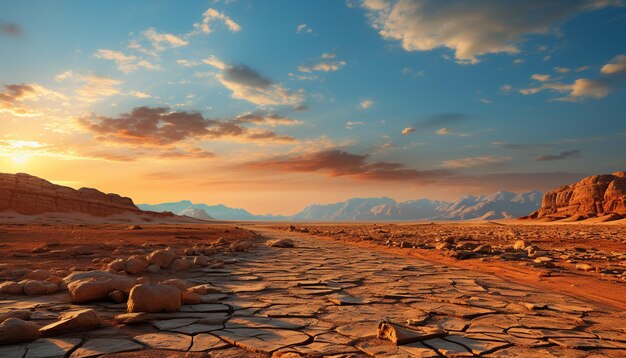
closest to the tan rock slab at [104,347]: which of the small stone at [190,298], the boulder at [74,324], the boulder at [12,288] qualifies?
the boulder at [74,324]

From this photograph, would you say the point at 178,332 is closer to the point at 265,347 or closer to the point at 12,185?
the point at 265,347

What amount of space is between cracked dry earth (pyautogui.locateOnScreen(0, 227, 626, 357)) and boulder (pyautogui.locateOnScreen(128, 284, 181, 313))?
0.38 feet

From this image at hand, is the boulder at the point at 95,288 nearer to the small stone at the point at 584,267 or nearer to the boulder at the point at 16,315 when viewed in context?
the boulder at the point at 16,315

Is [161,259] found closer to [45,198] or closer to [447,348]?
[447,348]

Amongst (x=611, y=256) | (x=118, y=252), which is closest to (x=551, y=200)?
(x=611, y=256)

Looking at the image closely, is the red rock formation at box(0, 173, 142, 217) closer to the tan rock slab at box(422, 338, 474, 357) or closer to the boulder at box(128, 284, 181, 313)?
the boulder at box(128, 284, 181, 313)

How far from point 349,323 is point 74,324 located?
2.43 metres

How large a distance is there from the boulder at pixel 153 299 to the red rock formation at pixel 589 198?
72.8m

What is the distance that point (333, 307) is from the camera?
14.0ft

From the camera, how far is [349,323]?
3.61m

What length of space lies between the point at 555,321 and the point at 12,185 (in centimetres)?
5595

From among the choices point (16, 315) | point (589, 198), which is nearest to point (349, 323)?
point (16, 315)

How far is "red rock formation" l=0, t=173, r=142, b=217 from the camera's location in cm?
4278

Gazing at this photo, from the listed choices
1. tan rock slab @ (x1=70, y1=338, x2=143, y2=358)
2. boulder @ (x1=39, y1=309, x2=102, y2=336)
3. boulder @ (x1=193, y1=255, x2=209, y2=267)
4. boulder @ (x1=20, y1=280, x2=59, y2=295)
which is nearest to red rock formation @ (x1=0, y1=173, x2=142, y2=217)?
boulder @ (x1=193, y1=255, x2=209, y2=267)
